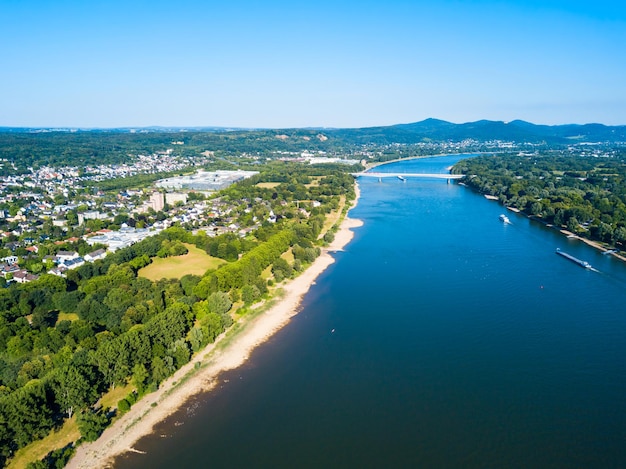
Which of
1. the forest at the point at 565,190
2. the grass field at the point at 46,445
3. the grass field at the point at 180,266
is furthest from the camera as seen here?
the forest at the point at 565,190

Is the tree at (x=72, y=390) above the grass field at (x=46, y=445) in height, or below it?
above

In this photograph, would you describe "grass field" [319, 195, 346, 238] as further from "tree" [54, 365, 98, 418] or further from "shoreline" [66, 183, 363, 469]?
"tree" [54, 365, 98, 418]

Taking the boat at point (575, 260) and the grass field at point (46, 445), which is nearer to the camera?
the grass field at point (46, 445)

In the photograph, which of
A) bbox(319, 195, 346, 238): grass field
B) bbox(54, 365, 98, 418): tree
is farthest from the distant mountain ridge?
bbox(54, 365, 98, 418): tree

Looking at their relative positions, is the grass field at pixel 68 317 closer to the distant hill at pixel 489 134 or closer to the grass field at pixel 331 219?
the grass field at pixel 331 219

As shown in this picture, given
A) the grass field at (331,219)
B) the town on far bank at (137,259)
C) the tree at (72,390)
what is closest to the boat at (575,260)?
the town on far bank at (137,259)

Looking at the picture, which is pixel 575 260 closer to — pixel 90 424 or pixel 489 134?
pixel 90 424
